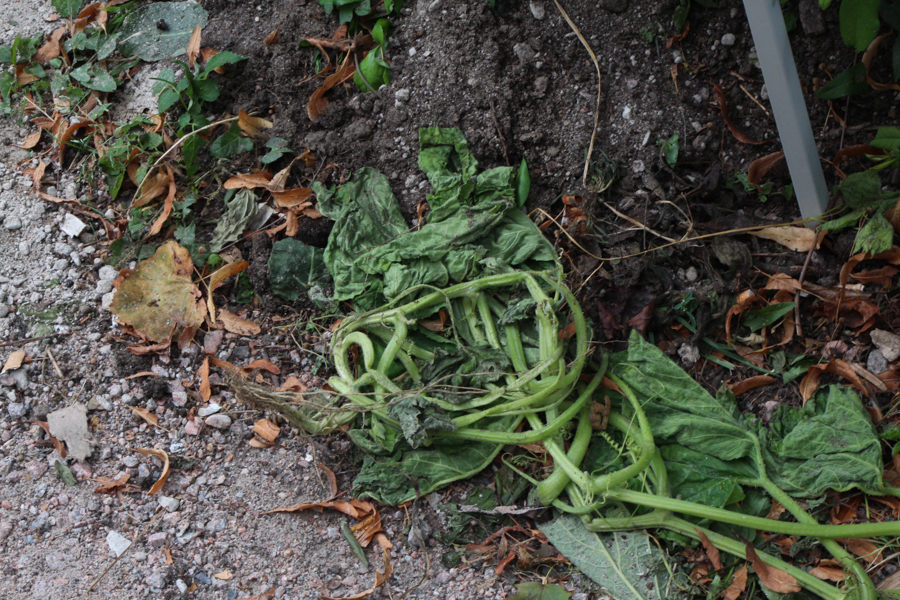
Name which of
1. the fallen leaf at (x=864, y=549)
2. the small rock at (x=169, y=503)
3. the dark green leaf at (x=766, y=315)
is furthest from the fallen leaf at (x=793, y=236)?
the small rock at (x=169, y=503)

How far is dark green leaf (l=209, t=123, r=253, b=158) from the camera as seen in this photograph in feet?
9.00

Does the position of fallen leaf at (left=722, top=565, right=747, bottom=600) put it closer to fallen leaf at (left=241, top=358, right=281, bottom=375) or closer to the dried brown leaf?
fallen leaf at (left=241, top=358, right=281, bottom=375)

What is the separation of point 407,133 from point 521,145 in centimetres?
46

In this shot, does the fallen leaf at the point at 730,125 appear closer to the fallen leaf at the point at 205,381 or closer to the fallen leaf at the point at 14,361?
the fallen leaf at the point at 205,381

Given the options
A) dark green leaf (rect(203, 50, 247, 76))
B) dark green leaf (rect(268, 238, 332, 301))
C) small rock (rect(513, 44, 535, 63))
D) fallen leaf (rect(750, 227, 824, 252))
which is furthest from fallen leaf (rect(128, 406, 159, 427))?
fallen leaf (rect(750, 227, 824, 252))

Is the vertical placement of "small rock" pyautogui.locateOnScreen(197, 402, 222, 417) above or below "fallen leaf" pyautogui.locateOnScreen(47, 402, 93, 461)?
below

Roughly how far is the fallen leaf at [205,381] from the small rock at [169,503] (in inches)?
14.3

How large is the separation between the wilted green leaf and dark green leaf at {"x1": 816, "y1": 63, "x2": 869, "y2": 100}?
7.04 feet

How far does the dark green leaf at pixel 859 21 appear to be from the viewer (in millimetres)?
1899

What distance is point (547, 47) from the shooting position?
255cm

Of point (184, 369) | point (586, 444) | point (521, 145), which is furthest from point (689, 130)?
point (184, 369)

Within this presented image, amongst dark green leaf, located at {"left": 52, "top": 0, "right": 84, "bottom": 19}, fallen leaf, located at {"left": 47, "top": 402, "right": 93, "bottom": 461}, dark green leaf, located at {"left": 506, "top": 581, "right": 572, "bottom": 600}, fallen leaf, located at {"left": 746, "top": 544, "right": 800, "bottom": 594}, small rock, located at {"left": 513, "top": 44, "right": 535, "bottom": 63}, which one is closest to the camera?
fallen leaf, located at {"left": 746, "top": 544, "right": 800, "bottom": 594}

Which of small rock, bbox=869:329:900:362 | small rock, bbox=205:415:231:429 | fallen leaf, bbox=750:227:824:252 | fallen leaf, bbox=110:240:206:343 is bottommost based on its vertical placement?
small rock, bbox=869:329:900:362

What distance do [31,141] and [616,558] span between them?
2.94m
